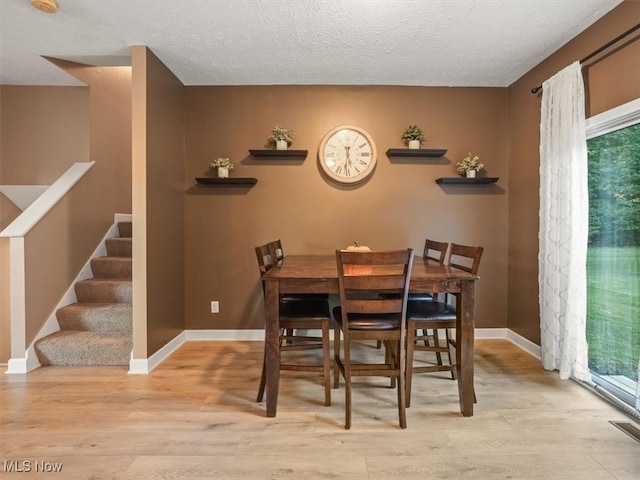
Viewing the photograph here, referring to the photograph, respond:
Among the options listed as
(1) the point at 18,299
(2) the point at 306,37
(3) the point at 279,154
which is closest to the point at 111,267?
(1) the point at 18,299

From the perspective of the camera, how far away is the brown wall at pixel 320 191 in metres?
3.19

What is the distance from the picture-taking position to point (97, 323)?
2.81 metres

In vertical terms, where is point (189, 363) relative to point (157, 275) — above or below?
below

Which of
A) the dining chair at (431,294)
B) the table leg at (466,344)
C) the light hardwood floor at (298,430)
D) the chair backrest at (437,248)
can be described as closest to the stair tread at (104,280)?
the light hardwood floor at (298,430)

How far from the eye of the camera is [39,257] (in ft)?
8.60

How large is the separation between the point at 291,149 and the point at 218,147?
2.38 ft

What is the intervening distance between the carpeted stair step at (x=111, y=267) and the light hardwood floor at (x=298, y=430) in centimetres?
99

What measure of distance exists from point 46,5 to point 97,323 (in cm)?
232

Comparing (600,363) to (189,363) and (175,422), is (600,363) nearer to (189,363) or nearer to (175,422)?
(175,422)

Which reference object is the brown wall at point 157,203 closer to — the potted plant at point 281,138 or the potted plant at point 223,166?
the potted plant at point 223,166

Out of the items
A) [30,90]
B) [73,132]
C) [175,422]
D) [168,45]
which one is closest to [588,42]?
[168,45]

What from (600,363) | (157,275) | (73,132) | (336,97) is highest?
(336,97)

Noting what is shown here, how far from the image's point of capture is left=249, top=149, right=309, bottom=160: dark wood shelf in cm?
306

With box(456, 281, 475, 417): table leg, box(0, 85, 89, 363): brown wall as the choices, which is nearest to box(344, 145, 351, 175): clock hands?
box(456, 281, 475, 417): table leg
